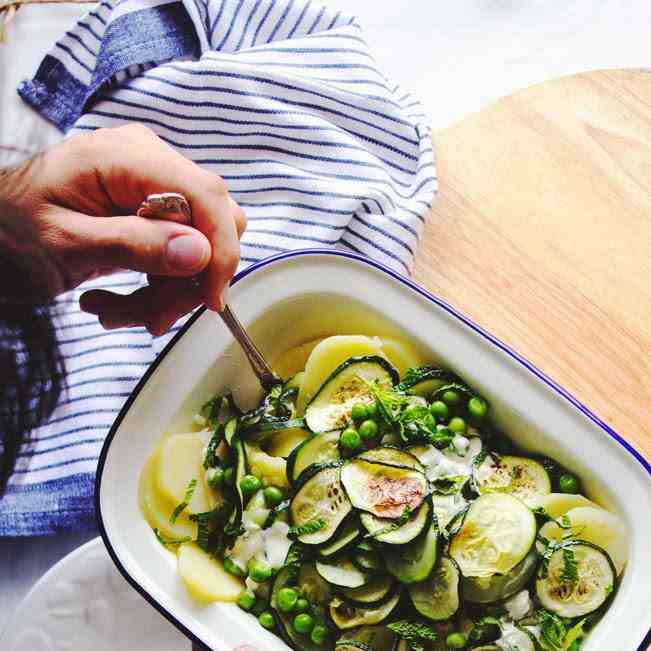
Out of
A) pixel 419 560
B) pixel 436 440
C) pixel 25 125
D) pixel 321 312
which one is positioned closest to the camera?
pixel 419 560

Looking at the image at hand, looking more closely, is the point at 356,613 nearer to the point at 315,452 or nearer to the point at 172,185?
the point at 315,452

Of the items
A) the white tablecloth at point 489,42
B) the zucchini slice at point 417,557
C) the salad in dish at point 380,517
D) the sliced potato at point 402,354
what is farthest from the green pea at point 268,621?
the white tablecloth at point 489,42

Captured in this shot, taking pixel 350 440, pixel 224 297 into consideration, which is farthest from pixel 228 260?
pixel 350 440

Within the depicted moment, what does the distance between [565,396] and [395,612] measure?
387mm

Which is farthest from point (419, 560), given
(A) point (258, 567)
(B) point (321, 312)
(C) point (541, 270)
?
(C) point (541, 270)

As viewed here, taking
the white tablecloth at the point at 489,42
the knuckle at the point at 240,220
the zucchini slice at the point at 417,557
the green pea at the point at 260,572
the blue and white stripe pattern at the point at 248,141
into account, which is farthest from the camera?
the white tablecloth at the point at 489,42

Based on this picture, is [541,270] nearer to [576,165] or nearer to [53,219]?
[576,165]

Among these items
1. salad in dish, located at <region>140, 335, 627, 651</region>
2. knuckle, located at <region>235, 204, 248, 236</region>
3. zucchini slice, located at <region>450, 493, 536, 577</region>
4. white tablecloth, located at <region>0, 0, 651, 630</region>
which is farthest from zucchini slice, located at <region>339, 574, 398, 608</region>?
white tablecloth, located at <region>0, 0, 651, 630</region>

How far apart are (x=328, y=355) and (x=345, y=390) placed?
0.06 meters

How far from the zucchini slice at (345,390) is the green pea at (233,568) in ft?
0.76

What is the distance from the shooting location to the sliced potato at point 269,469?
1297mm

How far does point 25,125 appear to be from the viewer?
1.62 meters

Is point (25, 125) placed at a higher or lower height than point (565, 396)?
lower

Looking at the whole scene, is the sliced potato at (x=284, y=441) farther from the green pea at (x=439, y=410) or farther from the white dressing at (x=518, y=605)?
the white dressing at (x=518, y=605)
